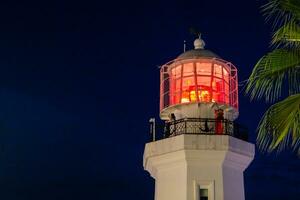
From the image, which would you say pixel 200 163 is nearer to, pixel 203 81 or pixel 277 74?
pixel 203 81

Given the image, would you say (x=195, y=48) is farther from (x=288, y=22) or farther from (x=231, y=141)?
(x=288, y=22)

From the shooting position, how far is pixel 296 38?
18.2 ft

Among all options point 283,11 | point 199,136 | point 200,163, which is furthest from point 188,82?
point 283,11

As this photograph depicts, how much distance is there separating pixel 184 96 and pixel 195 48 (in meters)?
1.93

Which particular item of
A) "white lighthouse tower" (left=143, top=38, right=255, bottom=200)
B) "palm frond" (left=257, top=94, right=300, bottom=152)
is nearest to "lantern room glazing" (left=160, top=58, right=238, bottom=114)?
"white lighthouse tower" (left=143, top=38, right=255, bottom=200)

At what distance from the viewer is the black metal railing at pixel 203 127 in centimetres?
1456

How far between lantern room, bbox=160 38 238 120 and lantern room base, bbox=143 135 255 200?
35.8 inches

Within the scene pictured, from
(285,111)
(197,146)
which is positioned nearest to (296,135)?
(285,111)

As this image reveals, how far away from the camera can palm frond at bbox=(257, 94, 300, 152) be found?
17.4 feet

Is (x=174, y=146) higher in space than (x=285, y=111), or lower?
higher

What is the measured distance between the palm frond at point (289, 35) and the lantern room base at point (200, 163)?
8.55m

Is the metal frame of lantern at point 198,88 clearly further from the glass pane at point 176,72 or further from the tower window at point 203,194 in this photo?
the tower window at point 203,194

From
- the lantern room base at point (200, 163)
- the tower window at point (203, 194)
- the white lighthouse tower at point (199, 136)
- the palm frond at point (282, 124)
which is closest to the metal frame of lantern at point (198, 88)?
the white lighthouse tower at point (199, 136)

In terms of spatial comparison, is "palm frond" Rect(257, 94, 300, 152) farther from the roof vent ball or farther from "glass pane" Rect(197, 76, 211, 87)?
the roof vent ball
